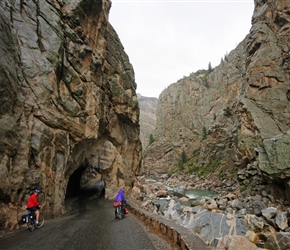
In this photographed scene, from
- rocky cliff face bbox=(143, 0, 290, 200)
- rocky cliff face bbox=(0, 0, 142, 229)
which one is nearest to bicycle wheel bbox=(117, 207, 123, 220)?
rocky cliff face bbox=(0, 0, 142, 229)

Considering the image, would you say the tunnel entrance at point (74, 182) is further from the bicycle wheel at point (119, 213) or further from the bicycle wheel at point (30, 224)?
the bicycle wheel at point (30, 224)

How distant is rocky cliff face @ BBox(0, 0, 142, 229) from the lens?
535 inches

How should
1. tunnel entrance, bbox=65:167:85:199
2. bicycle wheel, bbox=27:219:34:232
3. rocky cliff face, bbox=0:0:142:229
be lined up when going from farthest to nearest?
tunnel entrance, bbox=65:167:85:199
rocky cliff face, bbox=0:0:142:229
bicycle wheel, bbox=27:219:34:232

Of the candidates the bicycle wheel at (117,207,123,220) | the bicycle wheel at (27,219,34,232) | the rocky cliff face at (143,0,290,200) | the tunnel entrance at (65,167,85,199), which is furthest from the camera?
the tunnel entrance at (65,167,85,199)

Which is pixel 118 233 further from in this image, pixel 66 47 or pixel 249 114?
pixel 249 114

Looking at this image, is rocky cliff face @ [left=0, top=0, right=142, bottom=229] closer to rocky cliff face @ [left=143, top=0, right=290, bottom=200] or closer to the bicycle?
the bicycle

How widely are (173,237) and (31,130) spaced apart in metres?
11.5

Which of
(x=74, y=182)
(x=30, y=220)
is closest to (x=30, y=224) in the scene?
(x=30, y=220)

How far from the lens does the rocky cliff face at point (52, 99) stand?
535 inches

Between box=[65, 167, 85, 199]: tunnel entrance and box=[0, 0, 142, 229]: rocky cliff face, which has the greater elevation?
box=[0, 0, 142, 229]: rocky cliff face

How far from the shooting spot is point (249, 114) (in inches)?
1462

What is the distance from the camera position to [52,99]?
59.8ft

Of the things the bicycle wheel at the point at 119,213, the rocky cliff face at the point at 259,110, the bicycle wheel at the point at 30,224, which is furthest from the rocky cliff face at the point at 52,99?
the rocky cliff face at the point at 259,110

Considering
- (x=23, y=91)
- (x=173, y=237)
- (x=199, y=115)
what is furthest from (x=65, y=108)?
(x=199, y=115)
